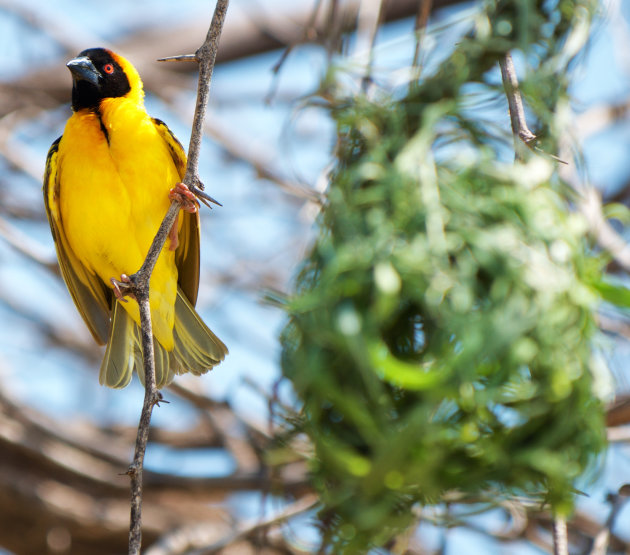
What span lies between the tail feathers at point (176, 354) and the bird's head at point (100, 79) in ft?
1.77

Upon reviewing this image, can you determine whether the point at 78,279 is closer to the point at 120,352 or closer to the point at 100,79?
the point at 120,352

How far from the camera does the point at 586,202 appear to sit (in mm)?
1583

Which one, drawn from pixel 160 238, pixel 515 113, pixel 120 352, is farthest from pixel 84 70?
pixel 515 113

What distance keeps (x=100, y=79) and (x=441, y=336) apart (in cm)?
117

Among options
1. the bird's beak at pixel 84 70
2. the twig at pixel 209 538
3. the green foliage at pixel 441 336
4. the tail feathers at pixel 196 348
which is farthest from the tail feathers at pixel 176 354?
the bird's beak at pixel 84 70

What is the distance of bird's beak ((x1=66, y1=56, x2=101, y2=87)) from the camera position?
Result: 6.55ft

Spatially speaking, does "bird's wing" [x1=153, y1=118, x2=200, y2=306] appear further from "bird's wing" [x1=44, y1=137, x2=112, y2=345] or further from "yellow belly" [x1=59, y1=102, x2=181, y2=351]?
"bird's wing" [x1=44, y1=137, x2=112, y2=345]

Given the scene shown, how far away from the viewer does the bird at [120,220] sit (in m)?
1.94

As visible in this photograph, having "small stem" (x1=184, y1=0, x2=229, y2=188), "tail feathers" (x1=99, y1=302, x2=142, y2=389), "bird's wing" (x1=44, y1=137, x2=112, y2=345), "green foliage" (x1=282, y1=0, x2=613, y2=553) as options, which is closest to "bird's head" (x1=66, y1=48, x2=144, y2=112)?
"bird's wing" (x1=44, y1=137, x2=112, y2=345)

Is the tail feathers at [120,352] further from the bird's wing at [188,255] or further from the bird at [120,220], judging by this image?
the bird's wing at [188,255]

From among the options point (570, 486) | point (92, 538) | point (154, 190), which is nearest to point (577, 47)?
point (570, 486)

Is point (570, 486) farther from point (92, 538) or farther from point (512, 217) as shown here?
point (92, 538)

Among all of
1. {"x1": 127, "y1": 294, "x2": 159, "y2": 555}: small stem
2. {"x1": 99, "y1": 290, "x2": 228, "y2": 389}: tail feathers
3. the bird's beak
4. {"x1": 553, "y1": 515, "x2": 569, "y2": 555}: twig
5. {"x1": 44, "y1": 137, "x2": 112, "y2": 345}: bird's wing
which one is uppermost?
the bird's beak

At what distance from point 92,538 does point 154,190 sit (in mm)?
1008
